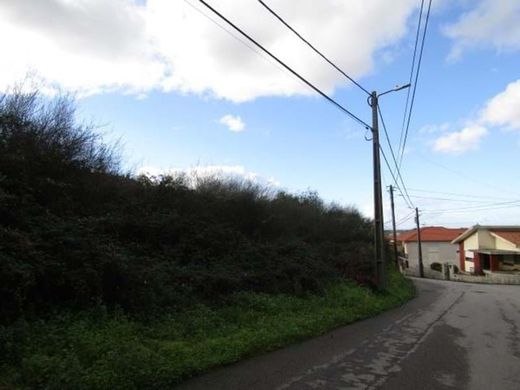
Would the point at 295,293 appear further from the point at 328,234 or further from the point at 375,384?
the point at 328,234


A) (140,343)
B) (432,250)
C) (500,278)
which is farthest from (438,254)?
(140,343)

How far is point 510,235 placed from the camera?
52.4 m

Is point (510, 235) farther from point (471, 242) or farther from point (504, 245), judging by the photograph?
point (471, 242)

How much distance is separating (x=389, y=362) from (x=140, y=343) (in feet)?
13.6

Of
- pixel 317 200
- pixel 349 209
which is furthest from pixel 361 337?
Answer: pixel 349 209

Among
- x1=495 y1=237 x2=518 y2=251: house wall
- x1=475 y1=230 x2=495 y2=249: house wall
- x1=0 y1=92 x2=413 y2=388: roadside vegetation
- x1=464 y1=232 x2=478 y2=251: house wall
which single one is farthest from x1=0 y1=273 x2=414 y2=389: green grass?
x1=464 y1=232 x2=478 y2=251: house wall

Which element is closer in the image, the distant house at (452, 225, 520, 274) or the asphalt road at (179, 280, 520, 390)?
the asphalt road at (179, 280, 520, 390)

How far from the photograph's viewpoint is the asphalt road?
697cm

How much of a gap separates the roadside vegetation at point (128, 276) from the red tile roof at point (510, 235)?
36638 millimetres

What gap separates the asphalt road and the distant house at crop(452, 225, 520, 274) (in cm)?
4288

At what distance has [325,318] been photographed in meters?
12.3

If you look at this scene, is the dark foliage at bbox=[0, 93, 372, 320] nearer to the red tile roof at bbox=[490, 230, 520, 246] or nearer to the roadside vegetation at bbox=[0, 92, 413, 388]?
the roadside vegetation at bbox=[0, 92, 413, 388]

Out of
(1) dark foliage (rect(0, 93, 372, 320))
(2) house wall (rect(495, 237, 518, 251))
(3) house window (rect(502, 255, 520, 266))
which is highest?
(2) house wall (rect(495, 237, 518, 251))

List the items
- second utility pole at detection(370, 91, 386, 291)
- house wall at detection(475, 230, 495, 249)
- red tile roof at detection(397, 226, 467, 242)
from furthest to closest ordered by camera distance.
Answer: red tile roof at detection(397, 226, 467, 242), house wall at detection(475, 230, 495, 249), second utility pole at detection(370, 91, 386, 291)
